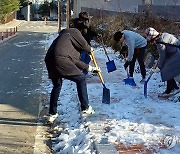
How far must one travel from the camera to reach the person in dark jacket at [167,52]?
8008mm

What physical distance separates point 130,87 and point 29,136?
3.92m

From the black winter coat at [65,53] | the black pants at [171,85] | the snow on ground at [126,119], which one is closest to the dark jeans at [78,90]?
the black winter coat at [65,53]

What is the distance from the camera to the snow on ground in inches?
225

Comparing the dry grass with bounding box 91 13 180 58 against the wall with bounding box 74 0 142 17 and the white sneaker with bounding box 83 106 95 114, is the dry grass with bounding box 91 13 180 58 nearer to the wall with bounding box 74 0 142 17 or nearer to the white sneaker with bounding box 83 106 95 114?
the white sneaker with bounding box 83 106 95 114

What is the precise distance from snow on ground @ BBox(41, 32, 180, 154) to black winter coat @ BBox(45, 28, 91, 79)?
0.85 meters

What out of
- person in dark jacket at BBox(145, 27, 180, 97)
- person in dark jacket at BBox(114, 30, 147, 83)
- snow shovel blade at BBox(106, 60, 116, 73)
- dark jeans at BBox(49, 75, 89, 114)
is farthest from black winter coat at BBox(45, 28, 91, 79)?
snow shovel blade at BBox(106, 60, 116, 73)

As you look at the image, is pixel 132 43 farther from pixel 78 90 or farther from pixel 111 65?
pixel 78 90

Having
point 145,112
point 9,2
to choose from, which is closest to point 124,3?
point 9,2

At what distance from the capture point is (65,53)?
265 inches

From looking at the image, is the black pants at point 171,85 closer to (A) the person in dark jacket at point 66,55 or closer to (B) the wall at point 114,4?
(A) the person in dark jacket at point 66,55

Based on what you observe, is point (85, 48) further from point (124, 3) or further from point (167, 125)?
point (124, 3)

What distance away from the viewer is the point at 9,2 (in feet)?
197

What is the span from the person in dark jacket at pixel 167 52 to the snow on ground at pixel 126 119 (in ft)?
1.73

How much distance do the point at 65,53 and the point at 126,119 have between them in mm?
1433
